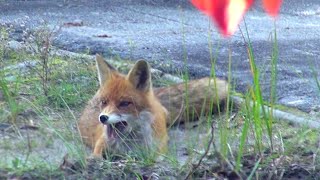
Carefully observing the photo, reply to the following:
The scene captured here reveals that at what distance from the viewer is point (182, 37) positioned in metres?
8.21

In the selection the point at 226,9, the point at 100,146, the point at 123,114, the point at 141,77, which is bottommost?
the point at 100,146

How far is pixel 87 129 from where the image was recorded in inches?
191

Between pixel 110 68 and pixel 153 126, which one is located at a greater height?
pixel 110 68

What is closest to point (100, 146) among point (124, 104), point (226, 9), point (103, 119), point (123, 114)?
point (103, 119)

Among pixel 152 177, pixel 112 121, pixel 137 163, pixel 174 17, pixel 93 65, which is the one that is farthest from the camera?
pixel 174 17

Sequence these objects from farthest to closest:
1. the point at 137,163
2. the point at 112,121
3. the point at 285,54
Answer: the point at 285,54, the point at 112,121, the point at 137,163

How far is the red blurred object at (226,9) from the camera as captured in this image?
2.89ft

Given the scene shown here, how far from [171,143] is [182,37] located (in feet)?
12.8

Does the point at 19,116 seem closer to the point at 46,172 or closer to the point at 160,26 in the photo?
the point at 46,172

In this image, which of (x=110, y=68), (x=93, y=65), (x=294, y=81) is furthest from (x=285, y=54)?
(x=110, y=68)

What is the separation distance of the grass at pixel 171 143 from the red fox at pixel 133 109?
0.38 ft

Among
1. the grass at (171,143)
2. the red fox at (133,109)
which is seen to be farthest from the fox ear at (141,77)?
the grass at (171,143)

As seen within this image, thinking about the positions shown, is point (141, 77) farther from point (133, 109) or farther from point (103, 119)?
point (103, 119)

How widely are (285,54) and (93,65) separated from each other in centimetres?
237
